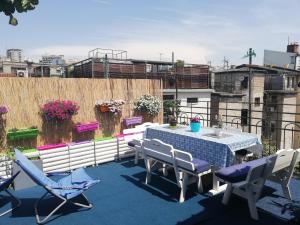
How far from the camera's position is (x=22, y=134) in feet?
17.5

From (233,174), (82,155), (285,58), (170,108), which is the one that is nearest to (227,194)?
(233,174)

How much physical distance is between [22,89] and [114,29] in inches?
216

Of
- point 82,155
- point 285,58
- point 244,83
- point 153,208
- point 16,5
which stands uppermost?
point 285,58

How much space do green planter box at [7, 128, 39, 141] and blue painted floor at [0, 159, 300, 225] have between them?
1.10 meters

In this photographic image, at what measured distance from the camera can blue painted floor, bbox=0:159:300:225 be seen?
362 cm

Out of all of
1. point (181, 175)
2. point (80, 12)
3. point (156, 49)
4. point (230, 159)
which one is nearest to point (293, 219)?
point (230, 159)

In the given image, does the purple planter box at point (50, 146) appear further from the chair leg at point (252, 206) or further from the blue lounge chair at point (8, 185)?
the chair leg at point (252, 206)

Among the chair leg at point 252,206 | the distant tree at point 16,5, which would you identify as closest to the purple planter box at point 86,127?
the chair leg at point 252,206

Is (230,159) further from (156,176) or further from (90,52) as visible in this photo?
(90,52)

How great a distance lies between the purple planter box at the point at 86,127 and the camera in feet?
19.9

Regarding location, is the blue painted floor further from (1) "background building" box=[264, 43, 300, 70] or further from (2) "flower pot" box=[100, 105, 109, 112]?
(1) "background building" box=[264, 43, 300, 70]

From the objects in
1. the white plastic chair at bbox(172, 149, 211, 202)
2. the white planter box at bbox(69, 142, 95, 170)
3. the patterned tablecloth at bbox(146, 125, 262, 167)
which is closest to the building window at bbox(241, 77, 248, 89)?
the patterned tablecloth at bbox(146, 125, 262, 167)

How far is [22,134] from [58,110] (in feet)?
2.61

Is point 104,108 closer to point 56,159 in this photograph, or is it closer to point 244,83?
point 56,159
